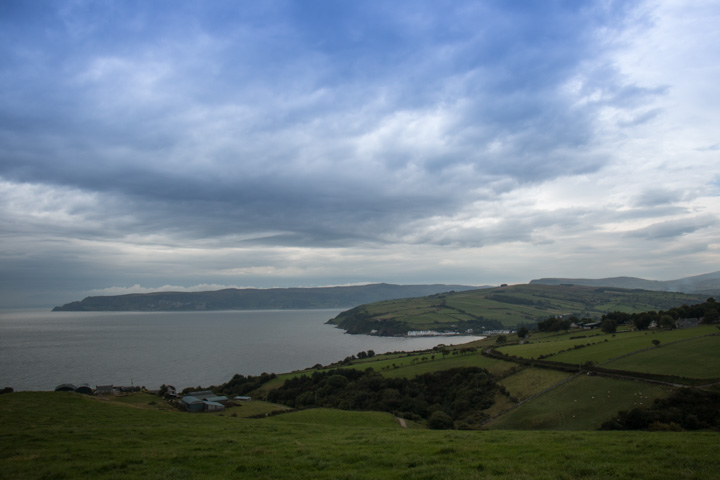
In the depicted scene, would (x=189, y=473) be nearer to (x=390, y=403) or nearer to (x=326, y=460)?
(x=326, y=460)

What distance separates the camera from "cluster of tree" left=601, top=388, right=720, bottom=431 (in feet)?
83.8

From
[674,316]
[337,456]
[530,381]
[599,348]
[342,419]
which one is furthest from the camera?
[674,316]

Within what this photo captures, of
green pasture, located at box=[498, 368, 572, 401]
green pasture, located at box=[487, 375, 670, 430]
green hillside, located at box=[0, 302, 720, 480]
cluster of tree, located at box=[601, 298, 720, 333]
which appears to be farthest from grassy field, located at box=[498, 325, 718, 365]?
green pasture, located at box=[487, 375, 670, 430]

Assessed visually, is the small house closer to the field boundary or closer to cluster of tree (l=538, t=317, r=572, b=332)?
the field boundary

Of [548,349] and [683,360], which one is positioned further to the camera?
[548,349]

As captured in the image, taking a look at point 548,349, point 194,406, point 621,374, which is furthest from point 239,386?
point 621,374

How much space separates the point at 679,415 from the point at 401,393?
40184mm

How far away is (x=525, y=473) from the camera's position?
11133mm

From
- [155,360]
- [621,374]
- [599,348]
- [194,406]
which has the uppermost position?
[621,374]

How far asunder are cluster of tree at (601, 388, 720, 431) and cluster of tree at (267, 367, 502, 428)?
57.7ft

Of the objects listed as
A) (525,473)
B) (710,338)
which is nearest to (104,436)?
(525,473)

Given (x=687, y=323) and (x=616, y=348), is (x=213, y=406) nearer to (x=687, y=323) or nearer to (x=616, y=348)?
(x=616, y=348)

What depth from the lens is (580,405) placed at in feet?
129

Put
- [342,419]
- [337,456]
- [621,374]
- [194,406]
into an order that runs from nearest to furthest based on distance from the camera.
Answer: [337,456], [342,419], [621,374], [194,406]
